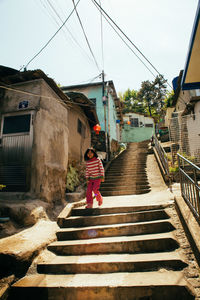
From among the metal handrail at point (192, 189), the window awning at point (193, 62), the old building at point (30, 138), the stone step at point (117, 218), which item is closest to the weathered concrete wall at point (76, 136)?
the old building at point (30, 138)

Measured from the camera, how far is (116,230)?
11.9ft

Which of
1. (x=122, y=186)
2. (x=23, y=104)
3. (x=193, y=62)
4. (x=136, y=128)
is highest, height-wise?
(x=136, y=128)

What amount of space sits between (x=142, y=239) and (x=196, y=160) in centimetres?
666

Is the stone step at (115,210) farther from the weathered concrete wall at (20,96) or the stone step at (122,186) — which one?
the weathered concrete wall at (20,96)

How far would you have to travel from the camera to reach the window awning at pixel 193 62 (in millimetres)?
3636

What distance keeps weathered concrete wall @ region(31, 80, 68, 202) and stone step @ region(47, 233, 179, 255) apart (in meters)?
2.32

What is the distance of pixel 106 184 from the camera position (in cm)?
827

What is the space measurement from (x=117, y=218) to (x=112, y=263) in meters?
1.29

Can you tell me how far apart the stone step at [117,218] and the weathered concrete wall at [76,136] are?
4521mm

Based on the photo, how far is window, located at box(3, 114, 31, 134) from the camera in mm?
5988

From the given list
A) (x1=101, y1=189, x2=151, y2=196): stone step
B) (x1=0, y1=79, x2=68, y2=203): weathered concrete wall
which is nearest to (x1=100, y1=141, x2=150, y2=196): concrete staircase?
(x1=101, y1=189, x2=151, y2=196): stone step

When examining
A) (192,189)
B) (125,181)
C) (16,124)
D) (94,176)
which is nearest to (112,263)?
(192,189)

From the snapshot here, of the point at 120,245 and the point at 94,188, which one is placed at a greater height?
the point at 94,188

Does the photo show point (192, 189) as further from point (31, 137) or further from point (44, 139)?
point (31, 137)
